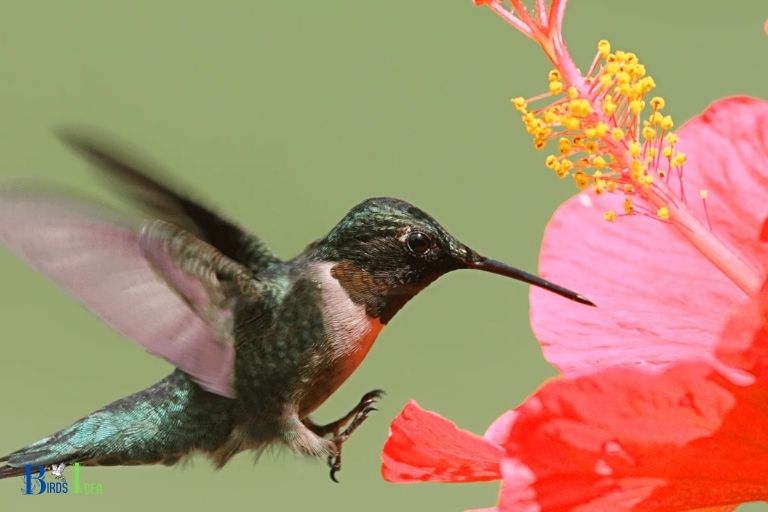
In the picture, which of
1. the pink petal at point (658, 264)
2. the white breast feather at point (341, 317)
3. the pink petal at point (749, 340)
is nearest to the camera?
the pink petal at point (749, 340)

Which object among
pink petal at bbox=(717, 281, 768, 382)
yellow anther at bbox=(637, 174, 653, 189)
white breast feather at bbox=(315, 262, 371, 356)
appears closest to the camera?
pink petal at bbox=(717, 281, 768, 382)

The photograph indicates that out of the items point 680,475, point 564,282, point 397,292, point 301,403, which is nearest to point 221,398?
point 301,403

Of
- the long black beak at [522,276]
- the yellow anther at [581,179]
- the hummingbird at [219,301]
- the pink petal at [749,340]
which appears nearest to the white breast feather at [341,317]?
the hummingbird at [219,301]

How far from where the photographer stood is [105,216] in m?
0.88

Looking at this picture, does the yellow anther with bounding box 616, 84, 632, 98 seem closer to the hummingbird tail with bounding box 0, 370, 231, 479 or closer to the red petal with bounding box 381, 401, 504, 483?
the red petal with bounding box 381, 401, 504, 483

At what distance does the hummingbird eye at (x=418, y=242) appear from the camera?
970mm

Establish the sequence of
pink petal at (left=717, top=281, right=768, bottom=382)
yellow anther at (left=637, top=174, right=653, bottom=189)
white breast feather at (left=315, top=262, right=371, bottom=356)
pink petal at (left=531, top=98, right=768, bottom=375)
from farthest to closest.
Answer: white breast feather at (left=315, top=262, right=371, bottom=356) → pink petal at (left=531, top=98, right=768, bottom=375) → yellow anther at (left=637, top=174, right=653, bottom=189) → pink petal at (left=717, top=281, right=768, bottom=382)

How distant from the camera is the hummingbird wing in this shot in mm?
900

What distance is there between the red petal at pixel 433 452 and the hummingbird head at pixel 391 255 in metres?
0.17

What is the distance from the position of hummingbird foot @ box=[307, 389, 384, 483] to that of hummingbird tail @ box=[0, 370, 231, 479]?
0.09 meters

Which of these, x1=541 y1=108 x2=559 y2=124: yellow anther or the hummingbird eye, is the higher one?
x1=541 y1=108 x2=559 y2=124: yellow anther

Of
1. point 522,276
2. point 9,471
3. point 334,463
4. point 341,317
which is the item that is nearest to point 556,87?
point 522,276

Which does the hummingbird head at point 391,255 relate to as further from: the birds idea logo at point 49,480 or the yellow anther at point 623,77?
the birds idea logo at point 49,480

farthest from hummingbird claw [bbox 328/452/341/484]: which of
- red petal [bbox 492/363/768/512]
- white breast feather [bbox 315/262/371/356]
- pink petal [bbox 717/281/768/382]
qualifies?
pink petal [bbox 717/281/768/382]
